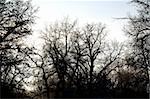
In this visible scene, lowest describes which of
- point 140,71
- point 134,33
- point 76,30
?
point 140,71

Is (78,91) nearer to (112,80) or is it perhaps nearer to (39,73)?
(39,73)

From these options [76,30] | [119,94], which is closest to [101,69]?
[76,30]

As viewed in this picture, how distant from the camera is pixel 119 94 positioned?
44.0 m

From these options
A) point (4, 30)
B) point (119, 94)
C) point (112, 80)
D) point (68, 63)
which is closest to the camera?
point (4, 30)

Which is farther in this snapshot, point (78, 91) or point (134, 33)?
point (78, 91)

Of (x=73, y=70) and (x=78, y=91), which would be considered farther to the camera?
(x=73, y=70)

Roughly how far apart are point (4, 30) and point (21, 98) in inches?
234

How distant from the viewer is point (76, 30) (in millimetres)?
53219

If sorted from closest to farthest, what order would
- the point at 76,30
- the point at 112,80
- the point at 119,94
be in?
the point at 119,94 < the point at 76,30 < the point at 112,80

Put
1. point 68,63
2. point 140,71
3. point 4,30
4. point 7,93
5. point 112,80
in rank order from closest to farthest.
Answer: point 7,93 < point 4,30 < point 140,71 < point 68,63 < point 112,80

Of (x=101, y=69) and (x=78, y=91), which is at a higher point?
(x=101, y=69)

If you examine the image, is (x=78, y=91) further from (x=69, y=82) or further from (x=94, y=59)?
(x=94, y=59)

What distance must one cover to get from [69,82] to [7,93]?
22599 mm

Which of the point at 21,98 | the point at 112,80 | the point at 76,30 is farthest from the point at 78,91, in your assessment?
the point at 112,80
